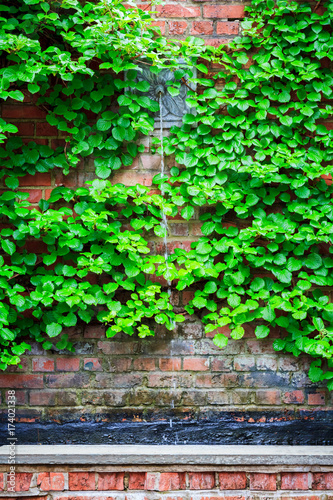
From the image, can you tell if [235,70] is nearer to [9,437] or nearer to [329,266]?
[329,266]

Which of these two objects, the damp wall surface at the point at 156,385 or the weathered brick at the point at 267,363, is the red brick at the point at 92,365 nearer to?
the damp wall surface at the point at 156,385

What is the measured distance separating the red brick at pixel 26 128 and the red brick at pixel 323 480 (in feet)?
5.72

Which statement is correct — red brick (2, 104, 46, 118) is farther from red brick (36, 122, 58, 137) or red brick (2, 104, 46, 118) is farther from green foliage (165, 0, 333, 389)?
green foliage (165, 0, 333, 389)

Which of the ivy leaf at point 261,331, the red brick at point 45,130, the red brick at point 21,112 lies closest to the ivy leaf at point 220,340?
the ivy leaf at point 261,331

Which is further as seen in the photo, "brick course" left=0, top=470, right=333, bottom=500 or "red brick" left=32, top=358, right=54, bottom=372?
"red brick" left=32, top=358, right=54, bottom=372

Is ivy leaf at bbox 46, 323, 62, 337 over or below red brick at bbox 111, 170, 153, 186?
below

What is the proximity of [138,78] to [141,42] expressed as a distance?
0.18 meters

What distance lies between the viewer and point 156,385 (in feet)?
5.80

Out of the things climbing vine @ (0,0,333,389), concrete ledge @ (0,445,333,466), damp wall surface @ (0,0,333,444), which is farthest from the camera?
damp wall surface @ (0,0,333,444)

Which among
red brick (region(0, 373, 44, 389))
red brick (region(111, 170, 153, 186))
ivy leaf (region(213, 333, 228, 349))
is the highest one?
red brick (region(111, 170, 153, 186))

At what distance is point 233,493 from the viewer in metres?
1.41

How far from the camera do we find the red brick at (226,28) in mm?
1723

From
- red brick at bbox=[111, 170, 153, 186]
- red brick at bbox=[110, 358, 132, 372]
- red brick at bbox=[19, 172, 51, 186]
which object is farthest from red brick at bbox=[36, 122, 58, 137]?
Answer: red brick at bbox=[110, 358, 132, 372]

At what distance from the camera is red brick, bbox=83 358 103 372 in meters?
1.77
